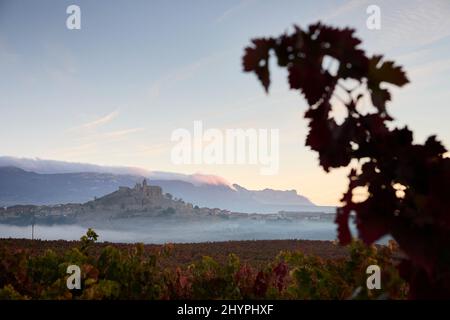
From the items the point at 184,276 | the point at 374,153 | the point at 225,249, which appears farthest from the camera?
the point at 225,249

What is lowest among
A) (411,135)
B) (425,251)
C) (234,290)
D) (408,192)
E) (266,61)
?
(234,290)

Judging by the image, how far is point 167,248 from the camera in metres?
4.09

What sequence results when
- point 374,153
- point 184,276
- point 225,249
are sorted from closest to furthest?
point 374,153 → point 184,276 → point 225,249

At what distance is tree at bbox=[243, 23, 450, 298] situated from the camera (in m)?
1.32

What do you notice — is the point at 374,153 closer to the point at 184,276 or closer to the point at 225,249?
the point at 184,276

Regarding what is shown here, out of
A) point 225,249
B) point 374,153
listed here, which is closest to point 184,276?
point 374,153

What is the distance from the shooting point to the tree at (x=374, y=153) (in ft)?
4.33

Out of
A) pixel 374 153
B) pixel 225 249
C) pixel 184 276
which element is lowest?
pixel 225 249

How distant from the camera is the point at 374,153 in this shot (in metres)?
1.55

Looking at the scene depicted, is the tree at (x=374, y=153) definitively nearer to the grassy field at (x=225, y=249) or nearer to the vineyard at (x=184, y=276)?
the vineyard at (x=184, y=276)

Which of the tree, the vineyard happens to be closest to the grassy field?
the vineyard
